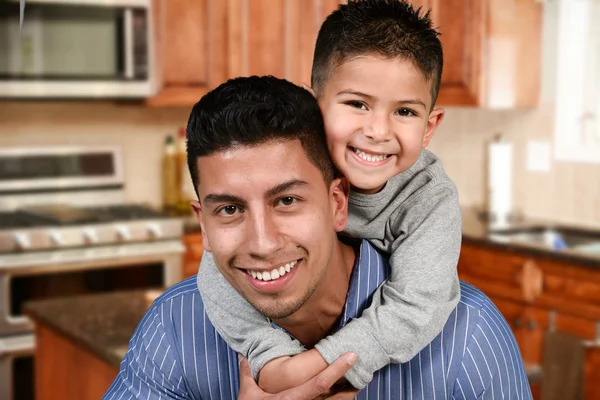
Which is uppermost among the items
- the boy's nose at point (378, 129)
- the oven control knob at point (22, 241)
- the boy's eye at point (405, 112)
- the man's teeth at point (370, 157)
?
the boy's eye at point (405, 112)

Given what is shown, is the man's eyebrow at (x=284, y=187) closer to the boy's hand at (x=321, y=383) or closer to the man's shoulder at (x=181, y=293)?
the boy's hand at (x=321, y=383)

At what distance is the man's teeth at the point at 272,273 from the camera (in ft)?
4.63

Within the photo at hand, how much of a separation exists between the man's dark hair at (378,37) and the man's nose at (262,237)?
0.94 feet

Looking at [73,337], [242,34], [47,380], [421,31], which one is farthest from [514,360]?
[242,34]

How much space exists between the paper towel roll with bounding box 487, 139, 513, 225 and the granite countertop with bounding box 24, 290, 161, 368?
269 centimetres

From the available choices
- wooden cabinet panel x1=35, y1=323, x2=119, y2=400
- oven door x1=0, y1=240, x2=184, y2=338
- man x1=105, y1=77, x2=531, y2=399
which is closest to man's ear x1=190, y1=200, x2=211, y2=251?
man x1=105, y1=77, x2=531, y2=399

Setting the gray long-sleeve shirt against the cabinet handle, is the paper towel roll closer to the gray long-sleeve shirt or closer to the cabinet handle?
the cabinet handle

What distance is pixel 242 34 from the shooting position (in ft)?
13.6

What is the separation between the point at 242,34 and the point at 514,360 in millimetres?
2904

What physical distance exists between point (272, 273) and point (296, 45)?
3.00 meters

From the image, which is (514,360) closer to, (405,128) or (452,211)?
(452,211)

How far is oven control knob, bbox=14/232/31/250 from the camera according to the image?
352cm

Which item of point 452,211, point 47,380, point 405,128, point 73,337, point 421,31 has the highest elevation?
point 421,31

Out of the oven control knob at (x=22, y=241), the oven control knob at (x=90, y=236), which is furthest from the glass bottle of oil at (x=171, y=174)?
the oven control knob at (x=22, y=241)
